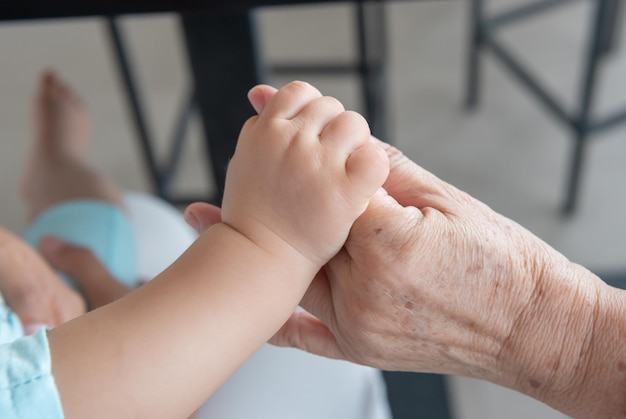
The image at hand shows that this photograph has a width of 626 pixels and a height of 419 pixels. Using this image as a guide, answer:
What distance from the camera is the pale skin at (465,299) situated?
0.58 metres

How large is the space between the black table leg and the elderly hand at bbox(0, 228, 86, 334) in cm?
34

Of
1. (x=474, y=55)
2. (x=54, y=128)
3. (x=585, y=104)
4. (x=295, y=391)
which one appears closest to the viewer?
(x=295, y=391)

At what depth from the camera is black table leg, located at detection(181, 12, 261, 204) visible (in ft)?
3.08

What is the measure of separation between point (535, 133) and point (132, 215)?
1326mm

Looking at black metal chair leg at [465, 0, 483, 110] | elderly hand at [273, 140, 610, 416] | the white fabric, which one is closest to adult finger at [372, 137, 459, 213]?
elderly hand at [273, 140, 610, 416]

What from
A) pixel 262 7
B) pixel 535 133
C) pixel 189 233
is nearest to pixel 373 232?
pixel 262 7

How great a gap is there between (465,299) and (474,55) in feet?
5.14

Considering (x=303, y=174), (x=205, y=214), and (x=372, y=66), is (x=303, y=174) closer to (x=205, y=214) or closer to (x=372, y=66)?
(x=205, y=214)

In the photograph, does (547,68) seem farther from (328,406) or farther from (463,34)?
(328,406)

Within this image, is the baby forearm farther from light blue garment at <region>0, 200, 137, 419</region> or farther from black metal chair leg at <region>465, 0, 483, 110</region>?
black metal chair leg at <region>465, 0, 483, 110</region>

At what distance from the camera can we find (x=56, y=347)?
529 mm

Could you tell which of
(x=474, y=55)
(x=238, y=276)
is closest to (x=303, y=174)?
(x=238, y=276)

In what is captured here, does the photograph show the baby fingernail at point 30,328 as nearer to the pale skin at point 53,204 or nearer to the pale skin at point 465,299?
the pale skin at point 53,204

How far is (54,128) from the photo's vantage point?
1399 mm
